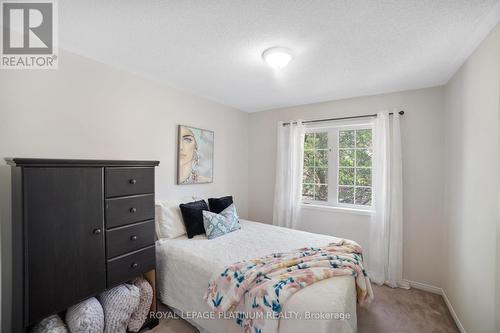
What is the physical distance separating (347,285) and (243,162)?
8.66ft

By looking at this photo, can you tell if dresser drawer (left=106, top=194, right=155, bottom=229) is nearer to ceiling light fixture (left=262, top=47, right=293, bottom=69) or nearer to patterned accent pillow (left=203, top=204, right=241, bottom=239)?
patterned accent pillow (left=203, top=204, right=241, bottom=239)

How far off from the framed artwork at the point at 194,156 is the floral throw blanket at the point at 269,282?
1.49 m

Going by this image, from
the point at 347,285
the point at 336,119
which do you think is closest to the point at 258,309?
the point at 347,285

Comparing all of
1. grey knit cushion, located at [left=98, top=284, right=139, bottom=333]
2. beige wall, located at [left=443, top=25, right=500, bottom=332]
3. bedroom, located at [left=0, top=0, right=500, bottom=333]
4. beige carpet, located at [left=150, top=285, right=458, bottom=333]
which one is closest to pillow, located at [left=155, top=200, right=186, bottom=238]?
bedroom, located at [left=0, top=0, right=500, bottom=333]

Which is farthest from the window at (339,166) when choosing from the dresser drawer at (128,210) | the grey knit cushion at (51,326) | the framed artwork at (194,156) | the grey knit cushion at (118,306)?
the grey knit cushion at (51,326)

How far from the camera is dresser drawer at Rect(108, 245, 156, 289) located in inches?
66.7

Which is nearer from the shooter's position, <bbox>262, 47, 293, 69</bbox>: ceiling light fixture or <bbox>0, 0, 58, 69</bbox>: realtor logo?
<bbox>0, 0, 58, 69</bbox>: realtor logo

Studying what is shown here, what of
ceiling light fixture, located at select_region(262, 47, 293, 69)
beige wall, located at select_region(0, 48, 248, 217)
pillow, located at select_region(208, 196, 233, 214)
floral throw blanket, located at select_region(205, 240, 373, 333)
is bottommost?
floral throw blanket, located at select_region(205, 240, 373, 333)

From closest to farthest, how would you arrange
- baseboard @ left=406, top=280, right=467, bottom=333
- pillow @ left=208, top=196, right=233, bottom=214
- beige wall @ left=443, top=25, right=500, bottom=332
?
beige wall @ left=443, top=25, right=500, bottom=332, baseboard @ left=406, top=280, right=467, bottom=333, pillow @ left=208, top=196, right=233, bottom=214

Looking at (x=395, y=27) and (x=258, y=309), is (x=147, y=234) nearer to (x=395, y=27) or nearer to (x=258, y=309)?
(x=258, y=309)

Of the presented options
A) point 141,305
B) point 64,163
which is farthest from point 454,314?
point 64,163

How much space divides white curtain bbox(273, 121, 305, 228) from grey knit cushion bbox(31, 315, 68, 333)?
2661mm

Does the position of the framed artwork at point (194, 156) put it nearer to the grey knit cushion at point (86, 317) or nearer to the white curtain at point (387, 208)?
the grey knit cushion at point (86, 317)

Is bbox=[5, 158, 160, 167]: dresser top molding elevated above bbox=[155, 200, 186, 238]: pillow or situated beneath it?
elevated above
